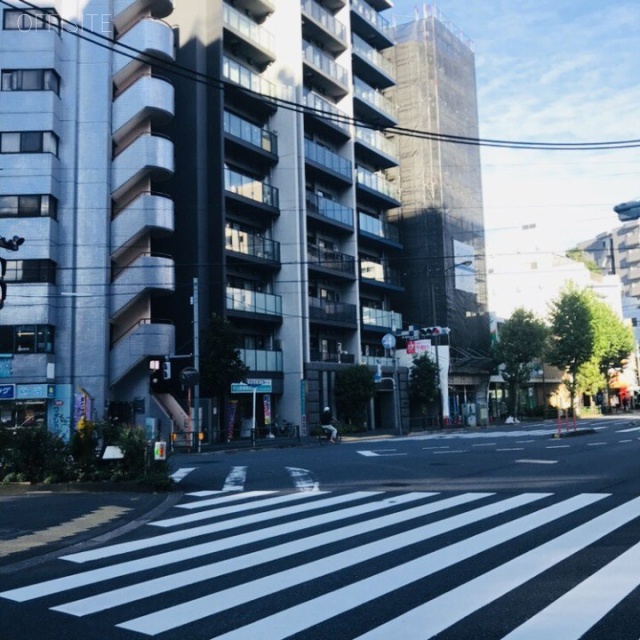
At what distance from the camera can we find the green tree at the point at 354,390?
122ft

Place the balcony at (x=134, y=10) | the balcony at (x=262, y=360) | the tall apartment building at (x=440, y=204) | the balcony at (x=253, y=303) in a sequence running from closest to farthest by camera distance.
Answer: the balcony at (x=134, y=10) < the balcony at (x=253, y=303) < the balcony at (x=262, y=360) < the tall apartment building at (x=440, y=204)

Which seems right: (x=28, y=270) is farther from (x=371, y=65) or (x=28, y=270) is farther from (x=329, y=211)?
(x=371, y=65)

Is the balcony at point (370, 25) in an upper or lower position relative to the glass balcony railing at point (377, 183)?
upper

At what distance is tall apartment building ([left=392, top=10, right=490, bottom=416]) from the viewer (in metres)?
49.8

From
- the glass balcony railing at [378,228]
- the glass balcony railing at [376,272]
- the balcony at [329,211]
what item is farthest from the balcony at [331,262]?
the glass balcony railing at [378,228]

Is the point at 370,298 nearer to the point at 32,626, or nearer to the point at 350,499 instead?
the point at 350,499

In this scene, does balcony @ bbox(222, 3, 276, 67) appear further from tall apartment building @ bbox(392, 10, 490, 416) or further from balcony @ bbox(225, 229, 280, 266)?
tall apartment building @ bbox(392, 10, 490, 416)

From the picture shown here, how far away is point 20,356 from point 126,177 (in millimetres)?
9439

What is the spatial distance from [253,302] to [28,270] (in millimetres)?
10586

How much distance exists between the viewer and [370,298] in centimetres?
4619

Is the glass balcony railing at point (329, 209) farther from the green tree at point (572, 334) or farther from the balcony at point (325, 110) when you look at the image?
the green tree at point (572, 334)

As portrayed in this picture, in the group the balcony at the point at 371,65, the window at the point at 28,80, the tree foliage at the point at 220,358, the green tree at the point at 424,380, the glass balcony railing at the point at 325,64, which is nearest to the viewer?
the tree foliage at the point at 220,358

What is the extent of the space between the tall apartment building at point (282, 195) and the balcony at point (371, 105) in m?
0.15

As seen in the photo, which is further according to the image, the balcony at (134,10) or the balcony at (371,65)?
the balcony at (371,65)
